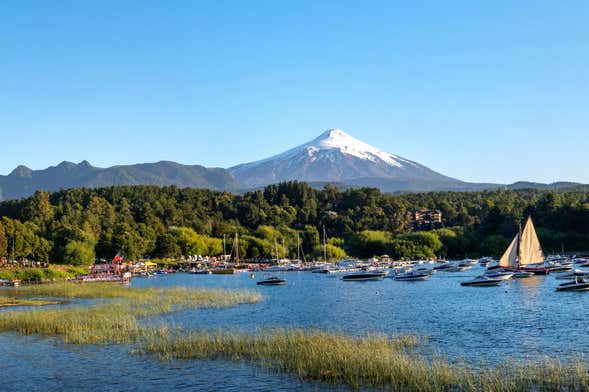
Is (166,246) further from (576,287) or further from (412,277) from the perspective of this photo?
(576,287)

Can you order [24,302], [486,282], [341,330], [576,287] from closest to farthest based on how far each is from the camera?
1. [341,330]
2. [24,302]
3. [576,287]
4. [486,282]

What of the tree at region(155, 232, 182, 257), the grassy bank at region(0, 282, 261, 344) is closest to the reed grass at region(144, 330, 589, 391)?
the grassy bank at region(0, 282, 261, 344)

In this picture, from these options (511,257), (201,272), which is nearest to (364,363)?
(511,257)

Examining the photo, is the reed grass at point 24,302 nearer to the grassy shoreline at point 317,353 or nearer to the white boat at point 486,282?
the grassy shoreline at point 317,353

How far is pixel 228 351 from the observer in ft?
99.6

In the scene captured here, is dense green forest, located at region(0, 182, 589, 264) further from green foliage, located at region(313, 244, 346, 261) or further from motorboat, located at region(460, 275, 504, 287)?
motorboat, located at region(460, 275, 504, 287)

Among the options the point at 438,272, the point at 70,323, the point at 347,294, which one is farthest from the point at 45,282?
the point at 438,272

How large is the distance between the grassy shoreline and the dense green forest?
6332 centimetres

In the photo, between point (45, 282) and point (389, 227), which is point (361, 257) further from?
point (45, 282)

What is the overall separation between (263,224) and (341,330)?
127657 mm

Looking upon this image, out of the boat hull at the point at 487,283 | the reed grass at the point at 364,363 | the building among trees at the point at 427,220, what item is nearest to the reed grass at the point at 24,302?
the reed grass at the point at 364,363

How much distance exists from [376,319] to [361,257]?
10568 cm

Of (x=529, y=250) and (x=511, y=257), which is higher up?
(x=529, y=250)

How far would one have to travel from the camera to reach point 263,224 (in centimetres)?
16575
